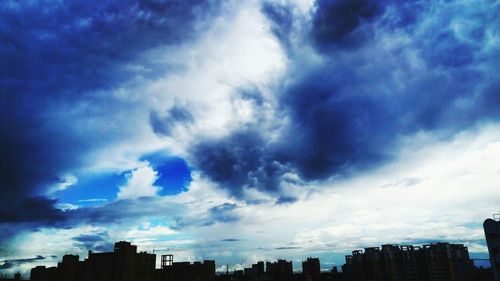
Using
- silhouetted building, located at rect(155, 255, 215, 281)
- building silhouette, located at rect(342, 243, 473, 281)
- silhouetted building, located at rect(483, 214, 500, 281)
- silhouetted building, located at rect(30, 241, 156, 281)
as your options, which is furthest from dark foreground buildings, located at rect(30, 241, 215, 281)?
building silhouette, located at rect(342, 243, 473, 281)

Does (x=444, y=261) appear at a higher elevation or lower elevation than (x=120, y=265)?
lower

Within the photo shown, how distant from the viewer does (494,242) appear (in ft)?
161

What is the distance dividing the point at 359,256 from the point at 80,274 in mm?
126904

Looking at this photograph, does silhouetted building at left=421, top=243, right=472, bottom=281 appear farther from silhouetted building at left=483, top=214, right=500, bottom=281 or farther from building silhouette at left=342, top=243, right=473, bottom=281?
silhouetted building at left=483, top=214, right=500, bottom=281

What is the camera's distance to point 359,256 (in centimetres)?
17150

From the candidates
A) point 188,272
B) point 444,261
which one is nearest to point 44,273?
point 188,272

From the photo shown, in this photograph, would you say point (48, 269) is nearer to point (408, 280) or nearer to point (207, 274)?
point (207, 274)

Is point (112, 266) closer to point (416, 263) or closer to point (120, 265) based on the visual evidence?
point (120, 265)

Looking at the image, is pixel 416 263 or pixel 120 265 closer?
pixel 120 265

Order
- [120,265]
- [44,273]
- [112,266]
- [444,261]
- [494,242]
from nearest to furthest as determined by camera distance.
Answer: [494,242] → [120,265] → [112,266] → [44,273] → [444,261]

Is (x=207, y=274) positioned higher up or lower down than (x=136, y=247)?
lower down

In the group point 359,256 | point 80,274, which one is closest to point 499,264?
point 80,274

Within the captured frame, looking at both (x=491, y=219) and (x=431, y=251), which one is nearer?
(x=491, y=219)

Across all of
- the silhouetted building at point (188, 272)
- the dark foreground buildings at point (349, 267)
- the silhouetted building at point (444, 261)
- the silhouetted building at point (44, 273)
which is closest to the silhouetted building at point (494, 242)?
the dark foreground buildings at point (349, 267)
